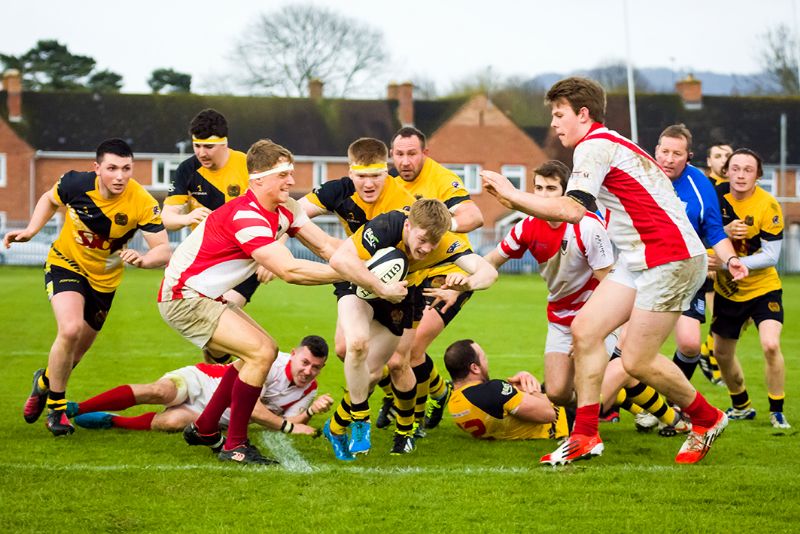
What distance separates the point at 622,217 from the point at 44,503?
385 cm

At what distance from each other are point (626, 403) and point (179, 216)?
4.03m

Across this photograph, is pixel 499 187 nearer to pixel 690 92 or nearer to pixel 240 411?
pixel 240 411

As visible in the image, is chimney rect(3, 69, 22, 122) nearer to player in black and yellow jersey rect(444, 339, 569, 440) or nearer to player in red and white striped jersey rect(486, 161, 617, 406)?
player in black and yellow jersey rect(444, 339, 569, 440)

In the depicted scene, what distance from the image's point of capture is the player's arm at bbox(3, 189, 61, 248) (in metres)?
8.86

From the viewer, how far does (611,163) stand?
22.0ft

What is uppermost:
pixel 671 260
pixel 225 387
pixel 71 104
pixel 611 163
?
pixel 71 104

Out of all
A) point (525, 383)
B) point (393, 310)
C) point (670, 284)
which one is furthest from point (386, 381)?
point (670, 284)

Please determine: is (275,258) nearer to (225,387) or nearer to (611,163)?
(225,387)

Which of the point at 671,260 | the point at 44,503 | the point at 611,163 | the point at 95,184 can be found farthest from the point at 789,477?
the point at 95,184

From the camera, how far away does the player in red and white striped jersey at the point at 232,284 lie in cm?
711

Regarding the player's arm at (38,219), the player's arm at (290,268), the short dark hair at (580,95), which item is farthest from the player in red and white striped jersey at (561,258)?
the player's arm at (38,219)

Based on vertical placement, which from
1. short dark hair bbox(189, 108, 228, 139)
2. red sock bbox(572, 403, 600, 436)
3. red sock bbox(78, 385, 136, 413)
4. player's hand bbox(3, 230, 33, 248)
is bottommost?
red sock bbox(78, 385, 136, 413)

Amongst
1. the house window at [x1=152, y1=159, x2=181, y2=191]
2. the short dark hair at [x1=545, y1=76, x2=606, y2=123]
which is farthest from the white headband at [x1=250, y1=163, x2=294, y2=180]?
the house window at [x1=152, y1=159, x2=181, y2=191]

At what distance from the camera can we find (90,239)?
8914 millimetres
